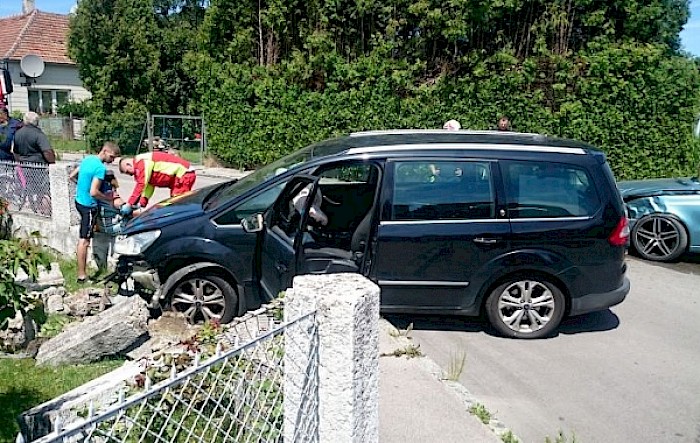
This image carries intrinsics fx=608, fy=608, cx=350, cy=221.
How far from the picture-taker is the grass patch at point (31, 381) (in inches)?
167

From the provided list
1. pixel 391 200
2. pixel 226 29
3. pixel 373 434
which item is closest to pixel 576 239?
pixel 391 200

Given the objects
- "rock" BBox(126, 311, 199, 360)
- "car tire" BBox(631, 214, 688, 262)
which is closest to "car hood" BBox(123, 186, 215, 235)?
"rock" BBox(126, 311, 199, 360)

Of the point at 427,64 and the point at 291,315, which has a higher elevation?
the point at 427,64

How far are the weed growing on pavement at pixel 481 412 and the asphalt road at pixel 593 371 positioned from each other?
0.83 ft

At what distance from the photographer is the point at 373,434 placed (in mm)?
2768

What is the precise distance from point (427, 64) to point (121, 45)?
44.9ft

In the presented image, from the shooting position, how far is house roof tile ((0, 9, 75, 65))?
3281cm

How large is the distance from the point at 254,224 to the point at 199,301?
92 centimetres

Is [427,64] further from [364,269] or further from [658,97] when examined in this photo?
[364,269]

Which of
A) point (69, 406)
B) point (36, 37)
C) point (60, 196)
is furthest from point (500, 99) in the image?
point (36, 37)

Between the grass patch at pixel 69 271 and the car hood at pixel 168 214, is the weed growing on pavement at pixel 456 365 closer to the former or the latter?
→ the car hood at pixel 168 214

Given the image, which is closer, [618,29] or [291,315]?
[291,315]

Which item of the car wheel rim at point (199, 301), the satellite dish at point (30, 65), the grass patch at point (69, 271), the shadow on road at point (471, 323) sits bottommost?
the grass patch at point (69, 271)

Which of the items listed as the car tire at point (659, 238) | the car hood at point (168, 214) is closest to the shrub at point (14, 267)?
the car hood at point (168, 214)
